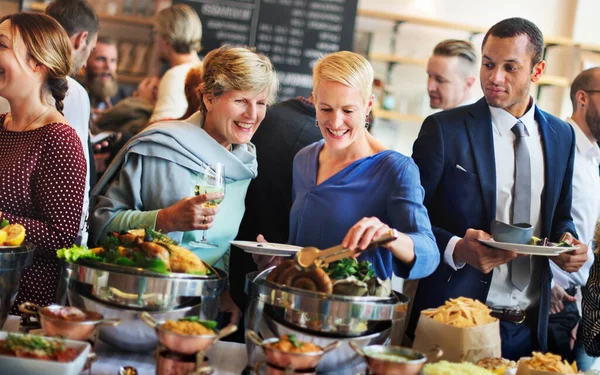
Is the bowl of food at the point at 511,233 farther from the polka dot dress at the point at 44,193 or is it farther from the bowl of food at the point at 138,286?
the polka dot dress at the point at 44,193

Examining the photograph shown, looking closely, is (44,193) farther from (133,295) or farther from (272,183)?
(272,183)

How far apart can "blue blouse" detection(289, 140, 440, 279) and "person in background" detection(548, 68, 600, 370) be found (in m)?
1.08

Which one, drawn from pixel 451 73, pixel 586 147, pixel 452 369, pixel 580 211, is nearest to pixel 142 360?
pixel 452 369

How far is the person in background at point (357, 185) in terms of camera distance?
2355mm

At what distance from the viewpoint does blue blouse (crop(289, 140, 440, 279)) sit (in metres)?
2.35

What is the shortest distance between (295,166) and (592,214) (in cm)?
161

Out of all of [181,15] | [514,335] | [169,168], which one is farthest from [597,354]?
[181,15]

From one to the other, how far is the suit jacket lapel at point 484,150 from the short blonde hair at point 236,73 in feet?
2.58

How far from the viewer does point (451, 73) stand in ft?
15.4

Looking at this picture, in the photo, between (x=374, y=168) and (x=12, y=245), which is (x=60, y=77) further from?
(x=374, y=168)

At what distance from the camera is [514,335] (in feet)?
9.61

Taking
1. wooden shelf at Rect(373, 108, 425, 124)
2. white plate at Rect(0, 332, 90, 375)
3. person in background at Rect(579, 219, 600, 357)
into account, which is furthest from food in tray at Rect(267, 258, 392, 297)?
wooden shelf at Rect(373, 108, 425, 124)

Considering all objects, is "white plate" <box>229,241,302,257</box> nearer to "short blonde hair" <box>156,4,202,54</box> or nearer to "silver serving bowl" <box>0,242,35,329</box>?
"silver serving bowl" <box>0,242,35,329</box>

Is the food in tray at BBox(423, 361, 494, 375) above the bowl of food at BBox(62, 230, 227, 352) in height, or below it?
below
